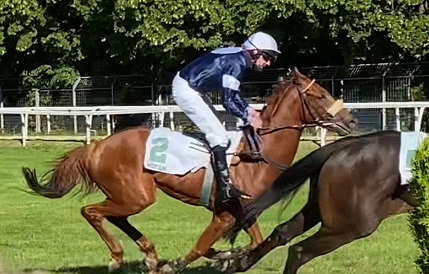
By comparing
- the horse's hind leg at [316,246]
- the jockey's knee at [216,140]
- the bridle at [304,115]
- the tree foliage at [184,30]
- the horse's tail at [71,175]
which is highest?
the tree foliage at [184,30]

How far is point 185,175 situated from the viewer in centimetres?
900

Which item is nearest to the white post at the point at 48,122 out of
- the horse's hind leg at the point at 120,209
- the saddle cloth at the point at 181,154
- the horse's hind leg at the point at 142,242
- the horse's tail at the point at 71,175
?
the horse's tail at the point at 71,175

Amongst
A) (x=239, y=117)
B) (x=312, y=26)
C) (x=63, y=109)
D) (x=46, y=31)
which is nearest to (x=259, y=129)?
(x=239, y=117)

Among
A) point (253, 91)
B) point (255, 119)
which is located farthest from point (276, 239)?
point (253, 91)

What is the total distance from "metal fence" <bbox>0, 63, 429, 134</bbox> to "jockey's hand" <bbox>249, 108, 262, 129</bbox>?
15.4 metres

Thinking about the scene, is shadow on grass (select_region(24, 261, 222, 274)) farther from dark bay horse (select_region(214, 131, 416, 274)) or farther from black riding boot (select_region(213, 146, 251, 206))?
dark bay horse (select_region(214, 131, 416, 274))

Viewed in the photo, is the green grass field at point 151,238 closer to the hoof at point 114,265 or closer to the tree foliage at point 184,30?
the hoof at point 114,265

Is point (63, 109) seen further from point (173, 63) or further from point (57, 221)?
point (57, 221)

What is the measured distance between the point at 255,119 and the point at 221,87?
56 centimetres

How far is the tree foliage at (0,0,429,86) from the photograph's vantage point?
29.7 meters

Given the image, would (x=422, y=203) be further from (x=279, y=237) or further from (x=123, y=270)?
(x=123, y=270)

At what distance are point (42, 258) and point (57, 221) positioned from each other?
295 cm

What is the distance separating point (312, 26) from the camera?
30812 millimetres

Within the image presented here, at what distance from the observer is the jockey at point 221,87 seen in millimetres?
8641
